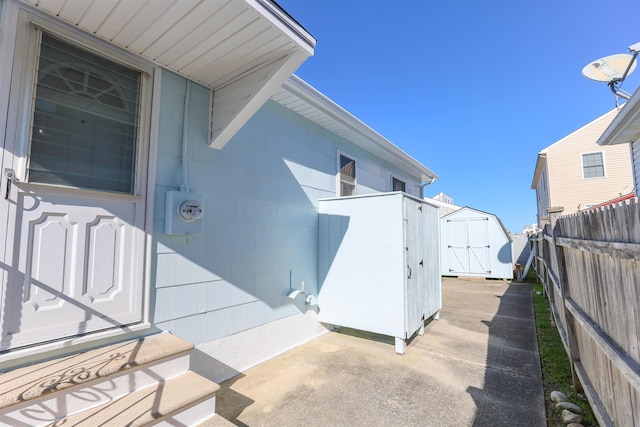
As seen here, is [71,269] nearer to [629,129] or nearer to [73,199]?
[73,199]

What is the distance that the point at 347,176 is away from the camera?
532 centimetres

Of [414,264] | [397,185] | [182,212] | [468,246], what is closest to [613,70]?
[397,185]

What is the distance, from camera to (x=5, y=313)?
1721 millimetres

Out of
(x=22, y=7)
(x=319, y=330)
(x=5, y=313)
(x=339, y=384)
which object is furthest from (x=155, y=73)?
(x=319, y=330)

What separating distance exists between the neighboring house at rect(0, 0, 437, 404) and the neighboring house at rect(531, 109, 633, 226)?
13991 millimetres

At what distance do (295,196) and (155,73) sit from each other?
7.05 ft

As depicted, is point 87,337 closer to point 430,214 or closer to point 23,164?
point 23,164

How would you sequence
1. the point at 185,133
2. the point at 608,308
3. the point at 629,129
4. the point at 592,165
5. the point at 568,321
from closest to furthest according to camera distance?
the point at 608,308 < the point at 185,133 < the point at 568,321 < the point at 629,129 < the point at 592,165

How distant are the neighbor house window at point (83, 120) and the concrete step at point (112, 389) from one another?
4.02ft

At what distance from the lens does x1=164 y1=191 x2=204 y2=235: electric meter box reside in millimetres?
2480

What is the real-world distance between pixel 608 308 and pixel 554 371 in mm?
1956

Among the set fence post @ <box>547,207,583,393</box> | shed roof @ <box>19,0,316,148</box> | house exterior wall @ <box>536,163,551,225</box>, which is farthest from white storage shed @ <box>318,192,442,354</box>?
house exterior wall @ <box>536,163,551,225</box>

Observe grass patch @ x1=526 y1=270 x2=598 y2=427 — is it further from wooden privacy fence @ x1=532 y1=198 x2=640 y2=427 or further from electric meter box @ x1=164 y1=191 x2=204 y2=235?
electric meter box @ x1=164 y1=191 x2=204 y2=235

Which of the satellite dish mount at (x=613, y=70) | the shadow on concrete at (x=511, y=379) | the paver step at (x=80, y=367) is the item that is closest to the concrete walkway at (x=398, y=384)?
the shadow on concrete at (x=511, y=379)
